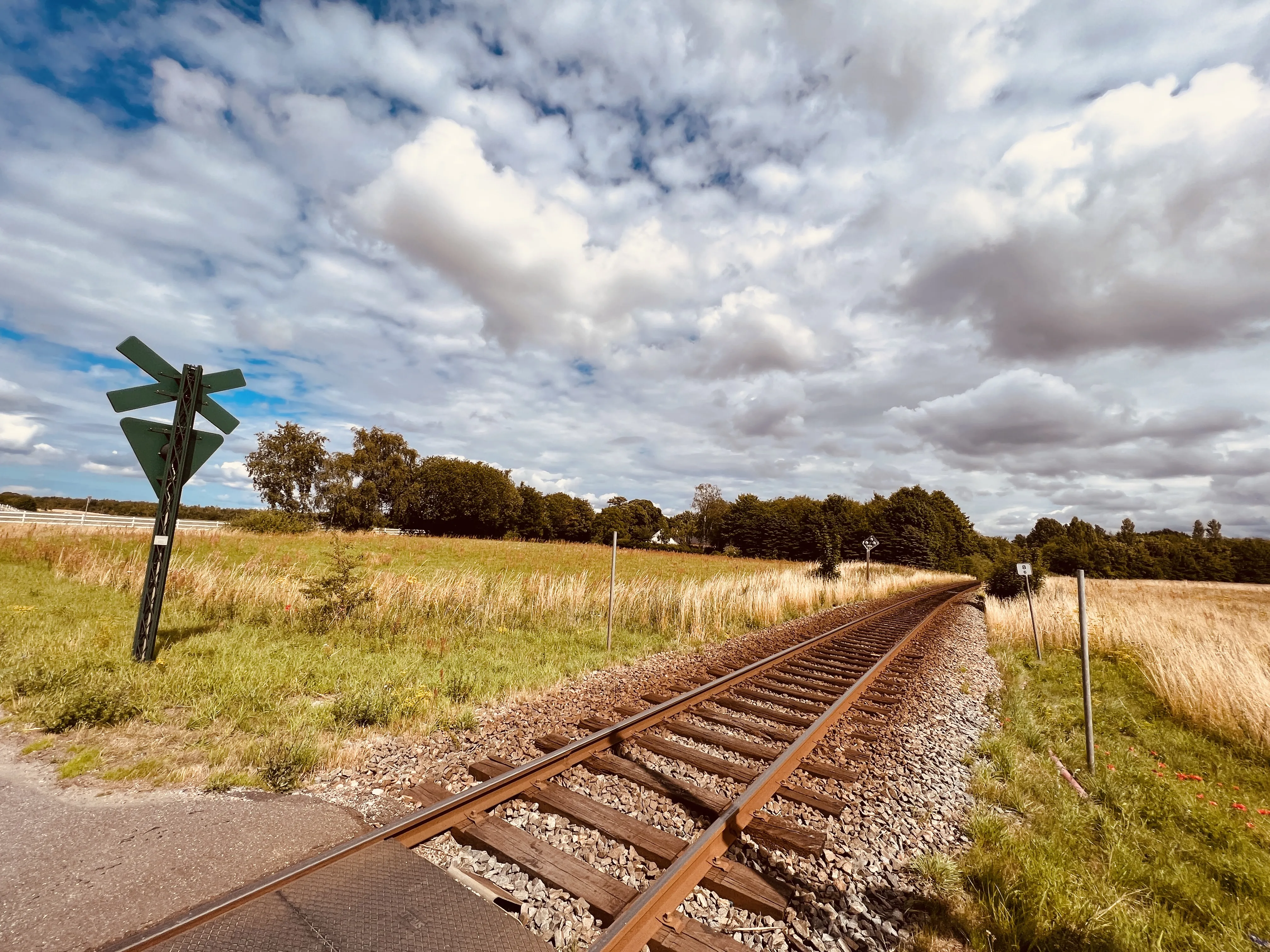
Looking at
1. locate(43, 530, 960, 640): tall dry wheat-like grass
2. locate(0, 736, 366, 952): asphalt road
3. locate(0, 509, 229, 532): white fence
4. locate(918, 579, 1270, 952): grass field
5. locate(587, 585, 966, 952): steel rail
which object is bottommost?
locate(918, 579, 1270, 952): grass field

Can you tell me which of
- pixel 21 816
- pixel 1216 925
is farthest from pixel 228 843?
pixel 1216 925

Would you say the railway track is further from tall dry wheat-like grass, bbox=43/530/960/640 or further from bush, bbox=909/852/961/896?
tall dry wheat-like grass, bbox=43/530/960/640

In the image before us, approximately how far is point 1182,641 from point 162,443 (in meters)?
18.8

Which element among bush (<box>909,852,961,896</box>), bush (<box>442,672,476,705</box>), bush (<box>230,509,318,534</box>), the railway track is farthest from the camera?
bush (<box>230,509,318,534</box>)

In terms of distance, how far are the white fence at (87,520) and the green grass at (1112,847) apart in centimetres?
3753

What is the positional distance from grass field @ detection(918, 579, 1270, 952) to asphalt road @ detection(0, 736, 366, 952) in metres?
3.95

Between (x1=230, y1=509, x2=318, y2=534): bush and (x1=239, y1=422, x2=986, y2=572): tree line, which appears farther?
(x1=239, y1=422, x2=986, y2=572): tree line

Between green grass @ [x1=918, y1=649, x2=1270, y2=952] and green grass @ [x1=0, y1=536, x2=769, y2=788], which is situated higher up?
green grass @ [x1=0, y1=536, x2=769, y2=788]

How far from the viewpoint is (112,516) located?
36.9 meters

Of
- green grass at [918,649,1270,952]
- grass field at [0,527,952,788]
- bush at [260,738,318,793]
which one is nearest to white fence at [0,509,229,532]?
grass field at [0,527,952,788]

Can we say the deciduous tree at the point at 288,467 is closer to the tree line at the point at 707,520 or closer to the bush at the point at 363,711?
the tree line at the point at 707,520

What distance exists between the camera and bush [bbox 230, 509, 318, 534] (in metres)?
40.2

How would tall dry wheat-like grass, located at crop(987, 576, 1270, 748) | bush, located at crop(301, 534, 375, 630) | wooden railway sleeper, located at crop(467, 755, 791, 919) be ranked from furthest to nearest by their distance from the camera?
bush, located at crop(301, 534, 375, 630) < tall dry wheat-like grass, located at crop(987, 576, 1270, 748) < wooden railway sleeper, located at crop(467, 755, 791, 919)

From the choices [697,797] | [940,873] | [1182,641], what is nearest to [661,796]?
[697,797]
